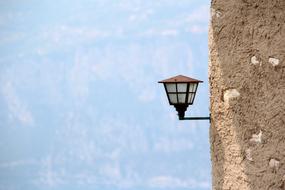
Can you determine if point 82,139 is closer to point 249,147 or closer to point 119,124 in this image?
point 119,124

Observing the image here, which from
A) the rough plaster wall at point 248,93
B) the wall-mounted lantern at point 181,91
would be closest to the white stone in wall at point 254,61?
the rough plaster wall at point 248,93

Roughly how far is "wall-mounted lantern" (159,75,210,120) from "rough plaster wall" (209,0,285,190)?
745 millimetres

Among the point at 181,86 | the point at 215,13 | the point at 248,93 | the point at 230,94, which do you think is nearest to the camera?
the point at 248,93

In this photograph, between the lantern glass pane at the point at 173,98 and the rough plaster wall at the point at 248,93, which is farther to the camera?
the lantern glass pane at the point at 173,98

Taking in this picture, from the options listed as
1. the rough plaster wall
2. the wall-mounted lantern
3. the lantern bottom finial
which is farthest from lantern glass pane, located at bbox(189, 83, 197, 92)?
the rough plaster wall

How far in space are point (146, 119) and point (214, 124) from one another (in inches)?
7295

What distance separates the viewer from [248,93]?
15.3 ft

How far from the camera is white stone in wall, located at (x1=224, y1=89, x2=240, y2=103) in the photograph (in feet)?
15.5

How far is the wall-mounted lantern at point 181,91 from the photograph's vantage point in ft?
18.5

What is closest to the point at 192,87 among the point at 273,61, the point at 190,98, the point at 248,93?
the point at 190,98

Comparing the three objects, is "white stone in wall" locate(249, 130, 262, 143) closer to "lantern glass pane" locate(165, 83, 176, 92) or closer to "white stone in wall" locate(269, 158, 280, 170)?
"white stone in wall" locate(269, 158, 280, 170)

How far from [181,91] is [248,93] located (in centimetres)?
105

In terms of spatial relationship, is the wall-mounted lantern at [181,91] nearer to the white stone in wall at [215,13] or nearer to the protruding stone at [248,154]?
the white stone in wall at [215,13]

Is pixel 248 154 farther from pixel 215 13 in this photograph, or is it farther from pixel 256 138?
pixel 215 13
